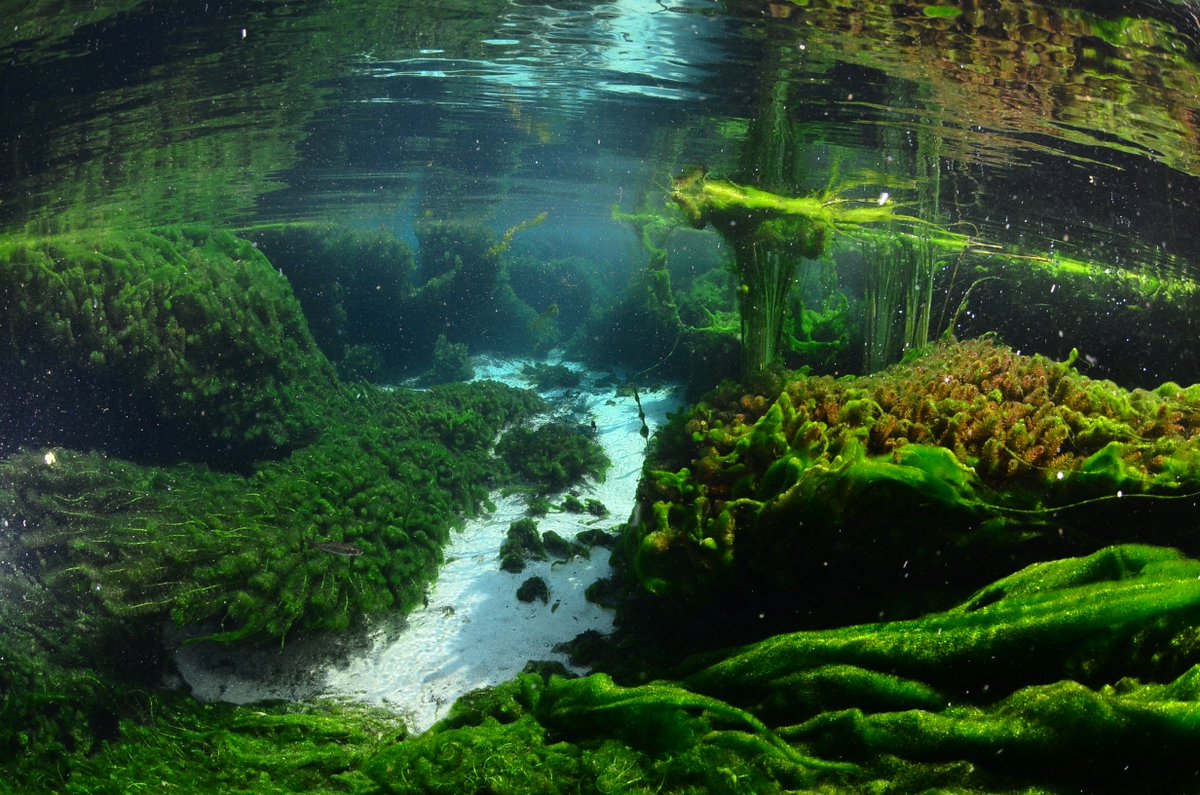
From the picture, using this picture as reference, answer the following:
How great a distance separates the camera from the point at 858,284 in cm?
1762

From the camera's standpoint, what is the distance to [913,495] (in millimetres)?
3580

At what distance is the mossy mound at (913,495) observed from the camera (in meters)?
3.59

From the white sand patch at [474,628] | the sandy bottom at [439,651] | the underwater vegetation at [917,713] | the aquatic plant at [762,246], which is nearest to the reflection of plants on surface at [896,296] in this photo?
the aquatic plant at [762,246]

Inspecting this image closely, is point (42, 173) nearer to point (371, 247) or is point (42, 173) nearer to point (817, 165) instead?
point (371, 247)

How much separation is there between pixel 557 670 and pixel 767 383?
300 cm

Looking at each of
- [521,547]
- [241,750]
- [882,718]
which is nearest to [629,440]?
[521,547]

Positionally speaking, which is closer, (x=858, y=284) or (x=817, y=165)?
(x=817, y=165)

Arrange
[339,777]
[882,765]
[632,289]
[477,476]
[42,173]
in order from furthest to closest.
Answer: [632,289] < [42,173] < [477,476] < [339,777] < [882,765]

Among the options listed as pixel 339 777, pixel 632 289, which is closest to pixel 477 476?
pixel 339 777

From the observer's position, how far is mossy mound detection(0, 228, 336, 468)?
27.8 ft

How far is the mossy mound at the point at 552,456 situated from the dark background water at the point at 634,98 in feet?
20.1

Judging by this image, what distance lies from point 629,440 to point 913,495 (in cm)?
659

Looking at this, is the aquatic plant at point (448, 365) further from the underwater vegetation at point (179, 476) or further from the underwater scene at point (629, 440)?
the underwater vegetation at point (179, 476)

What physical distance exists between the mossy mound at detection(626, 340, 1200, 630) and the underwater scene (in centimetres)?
3
